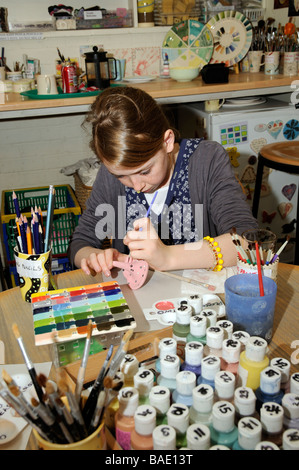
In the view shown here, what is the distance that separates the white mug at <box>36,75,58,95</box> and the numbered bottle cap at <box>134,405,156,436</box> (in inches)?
76.1

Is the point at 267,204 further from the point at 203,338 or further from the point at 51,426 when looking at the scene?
the point at 51,426

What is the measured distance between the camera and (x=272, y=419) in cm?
58

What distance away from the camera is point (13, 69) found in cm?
266

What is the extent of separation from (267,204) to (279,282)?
60.9 inches

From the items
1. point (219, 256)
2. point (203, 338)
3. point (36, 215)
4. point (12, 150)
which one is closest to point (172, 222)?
point (219, 256)

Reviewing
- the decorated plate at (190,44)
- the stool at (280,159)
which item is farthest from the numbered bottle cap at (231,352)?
the decorated plate at (190,44)

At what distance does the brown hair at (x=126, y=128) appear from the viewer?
3.88ft

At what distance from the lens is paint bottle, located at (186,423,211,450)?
56cm

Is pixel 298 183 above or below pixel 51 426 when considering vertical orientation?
below

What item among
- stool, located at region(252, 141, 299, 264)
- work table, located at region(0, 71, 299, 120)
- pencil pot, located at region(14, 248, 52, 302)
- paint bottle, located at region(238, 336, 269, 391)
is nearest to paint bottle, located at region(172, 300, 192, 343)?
paint bottle, located at region(238, 336, 269, 391)

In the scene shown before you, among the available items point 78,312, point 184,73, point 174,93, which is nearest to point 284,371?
point 78,312

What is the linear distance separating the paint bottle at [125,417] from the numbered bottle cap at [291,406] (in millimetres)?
194

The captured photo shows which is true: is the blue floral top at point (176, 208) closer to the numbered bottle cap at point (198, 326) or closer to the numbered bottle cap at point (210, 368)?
the numbered bottle cap at point (198, 326)
